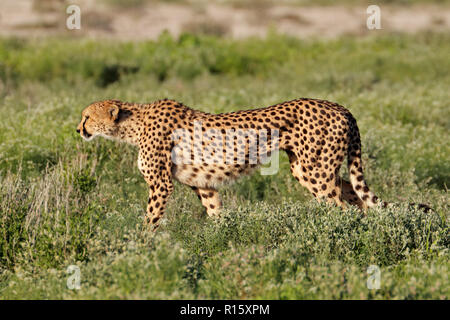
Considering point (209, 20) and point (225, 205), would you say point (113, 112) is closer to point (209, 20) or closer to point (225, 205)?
point (225, 205)

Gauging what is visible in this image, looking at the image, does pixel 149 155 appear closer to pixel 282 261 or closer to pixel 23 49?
pixel 282 261

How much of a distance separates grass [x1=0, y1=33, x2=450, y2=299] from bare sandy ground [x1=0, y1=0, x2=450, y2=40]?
616 centimetres

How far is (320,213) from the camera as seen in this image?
18.4 ft

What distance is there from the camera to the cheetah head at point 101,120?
19.2ft

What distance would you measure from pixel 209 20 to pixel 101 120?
1693cm

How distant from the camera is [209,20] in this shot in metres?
22.3

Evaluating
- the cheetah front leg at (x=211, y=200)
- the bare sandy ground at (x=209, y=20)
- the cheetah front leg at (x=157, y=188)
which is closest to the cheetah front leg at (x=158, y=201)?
the cheetah front leg at (x=157, y=188)

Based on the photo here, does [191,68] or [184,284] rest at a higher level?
[191,68]

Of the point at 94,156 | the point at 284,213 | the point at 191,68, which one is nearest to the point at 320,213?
the point at 284,213

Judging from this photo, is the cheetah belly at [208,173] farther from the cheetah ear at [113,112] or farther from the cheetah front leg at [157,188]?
Answer: the cheetah ear at [113,112]

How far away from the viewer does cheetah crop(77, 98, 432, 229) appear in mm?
5578
